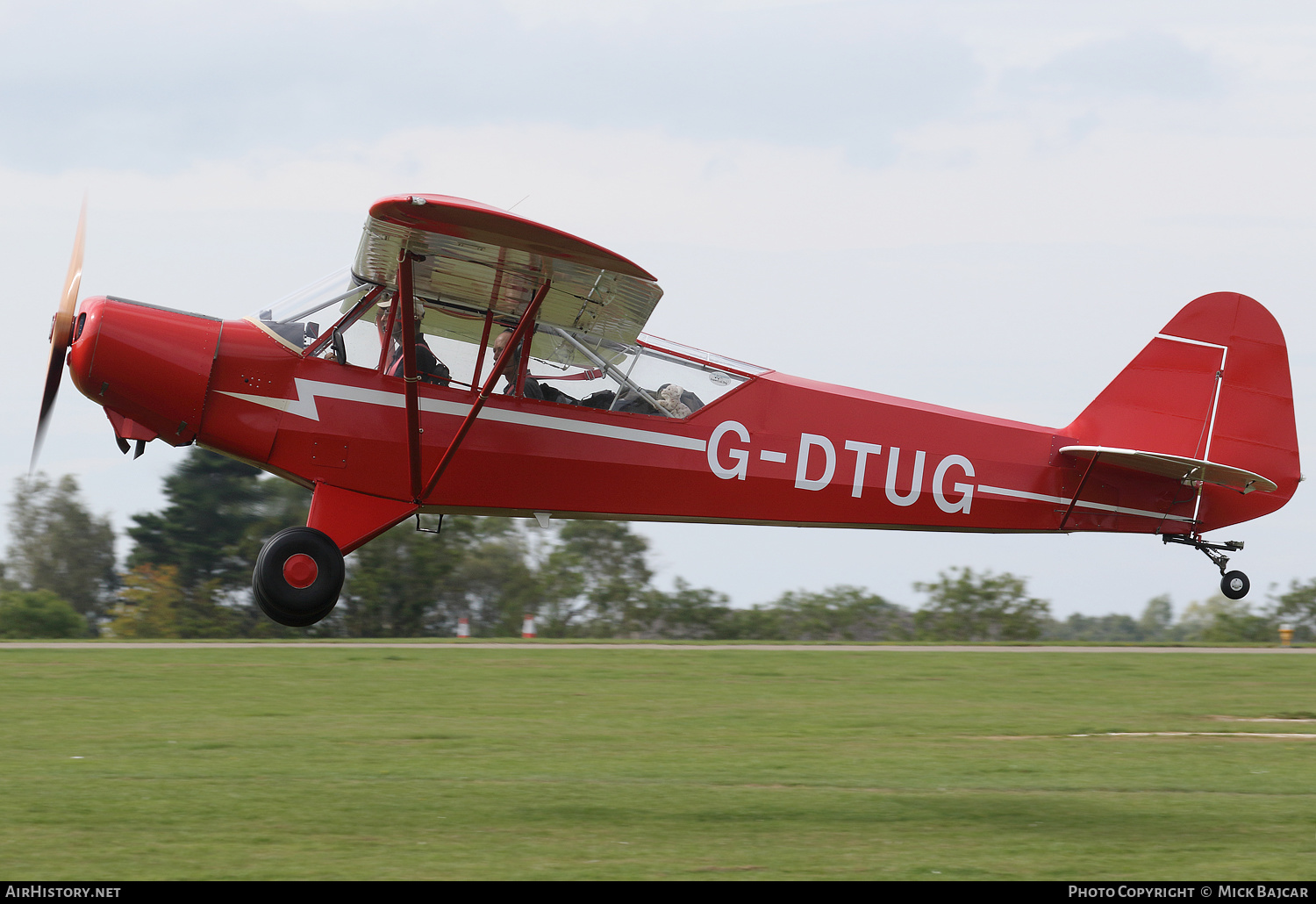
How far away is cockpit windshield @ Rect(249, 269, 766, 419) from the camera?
830 cm

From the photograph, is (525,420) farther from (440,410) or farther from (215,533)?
(215,533)

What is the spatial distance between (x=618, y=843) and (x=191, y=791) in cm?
343

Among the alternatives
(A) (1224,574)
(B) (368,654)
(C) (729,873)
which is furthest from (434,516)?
(B) (368,654)

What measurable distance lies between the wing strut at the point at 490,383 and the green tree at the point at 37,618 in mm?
23548

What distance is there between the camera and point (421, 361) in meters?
8.40

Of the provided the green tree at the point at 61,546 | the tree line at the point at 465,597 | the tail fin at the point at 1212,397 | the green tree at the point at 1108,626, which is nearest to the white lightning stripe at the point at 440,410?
the tail fin at the point at 1212,397

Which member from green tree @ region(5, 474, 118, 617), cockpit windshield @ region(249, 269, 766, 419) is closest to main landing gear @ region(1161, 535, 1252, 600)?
cockpit windshield @ region(249, 269, 766, 419)

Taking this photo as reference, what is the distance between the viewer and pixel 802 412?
9.17m

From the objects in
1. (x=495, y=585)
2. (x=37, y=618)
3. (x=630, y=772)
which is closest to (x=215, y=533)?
(x=37, y=618)

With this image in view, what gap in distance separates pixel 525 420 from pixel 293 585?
5.98ft

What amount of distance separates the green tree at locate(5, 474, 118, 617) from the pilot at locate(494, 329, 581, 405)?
→ 121 ft

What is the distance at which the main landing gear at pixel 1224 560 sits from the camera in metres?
9.59

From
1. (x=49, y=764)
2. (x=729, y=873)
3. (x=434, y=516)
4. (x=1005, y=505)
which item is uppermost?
(x=1005, y=505)

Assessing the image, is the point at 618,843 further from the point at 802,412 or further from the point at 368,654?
the point at 368,654
